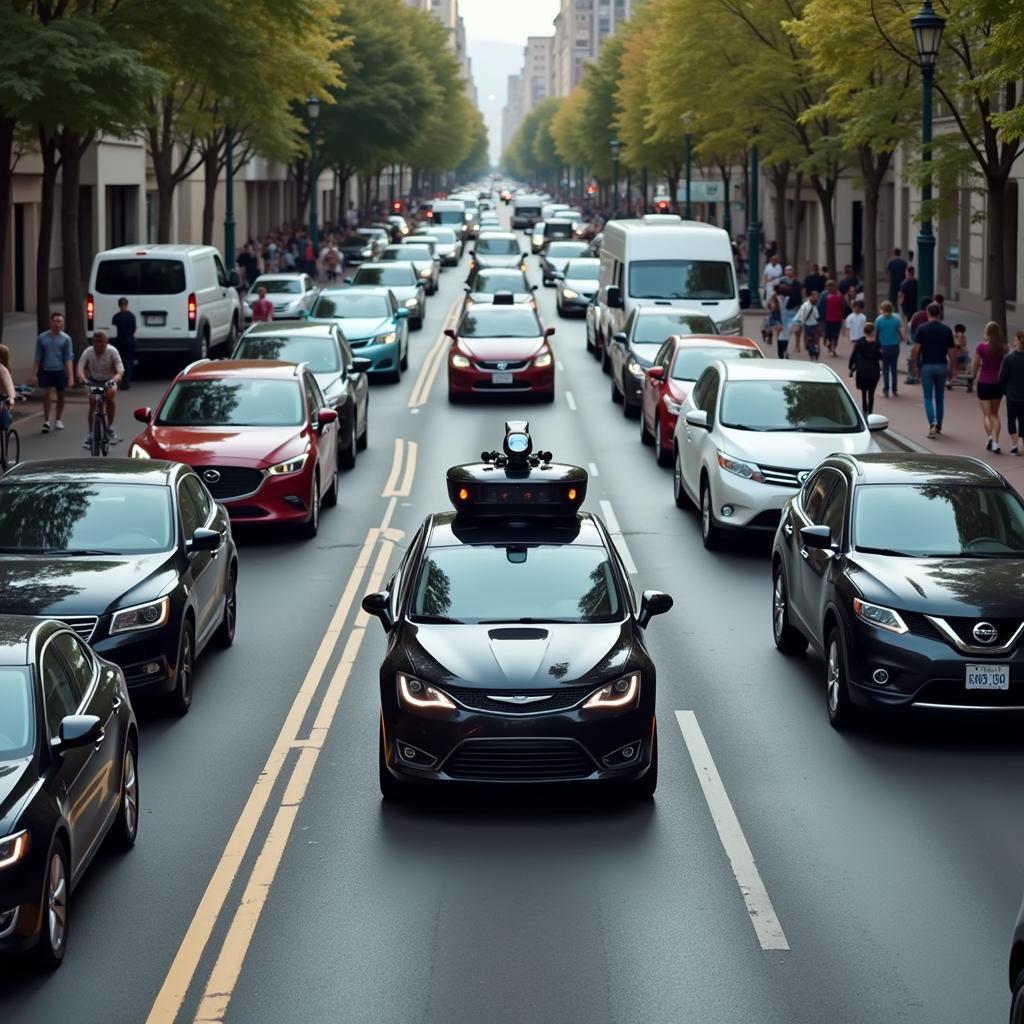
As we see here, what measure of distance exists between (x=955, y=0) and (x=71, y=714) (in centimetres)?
2318

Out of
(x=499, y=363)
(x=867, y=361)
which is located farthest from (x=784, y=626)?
(x=499, y=363)

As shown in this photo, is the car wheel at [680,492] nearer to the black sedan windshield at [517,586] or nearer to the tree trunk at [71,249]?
the black sedan windshield at [517,586]

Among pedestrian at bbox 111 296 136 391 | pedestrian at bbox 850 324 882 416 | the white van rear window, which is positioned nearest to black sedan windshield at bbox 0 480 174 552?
pedestrian at bbox 850 324 882 416

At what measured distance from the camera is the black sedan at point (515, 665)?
10.1 metres

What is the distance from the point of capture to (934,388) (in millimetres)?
27281

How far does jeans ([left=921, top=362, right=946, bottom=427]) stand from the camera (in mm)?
27000

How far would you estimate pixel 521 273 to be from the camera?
4578 centimetres

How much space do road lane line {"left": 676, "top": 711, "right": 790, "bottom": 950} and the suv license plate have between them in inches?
64.6

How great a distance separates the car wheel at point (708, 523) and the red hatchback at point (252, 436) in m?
3.95

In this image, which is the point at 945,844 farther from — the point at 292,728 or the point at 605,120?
the point at 605,120

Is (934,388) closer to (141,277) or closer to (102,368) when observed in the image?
(102,368)

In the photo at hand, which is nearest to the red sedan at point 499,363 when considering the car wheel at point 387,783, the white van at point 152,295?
the white van at point 152,295

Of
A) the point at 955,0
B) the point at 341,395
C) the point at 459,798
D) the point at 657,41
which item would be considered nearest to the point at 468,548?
the point at 459,798

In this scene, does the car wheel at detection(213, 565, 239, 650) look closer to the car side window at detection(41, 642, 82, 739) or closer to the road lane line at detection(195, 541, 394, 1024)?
the road lane line at detection(195, 541, 394, 1024)
